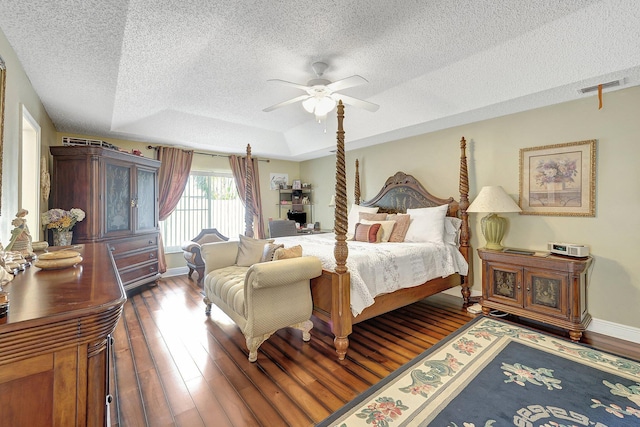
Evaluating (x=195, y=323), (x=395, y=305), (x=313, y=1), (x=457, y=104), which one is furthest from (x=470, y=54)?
(x=195, y=323)

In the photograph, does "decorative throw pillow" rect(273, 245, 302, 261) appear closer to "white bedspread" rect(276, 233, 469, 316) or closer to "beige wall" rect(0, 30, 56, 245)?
"white bedspread" rect(276, 233, 469, 316)

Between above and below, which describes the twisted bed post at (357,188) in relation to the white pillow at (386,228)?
above

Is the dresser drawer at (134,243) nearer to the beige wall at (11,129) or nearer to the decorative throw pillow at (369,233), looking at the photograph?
the beige wall at (11,129)

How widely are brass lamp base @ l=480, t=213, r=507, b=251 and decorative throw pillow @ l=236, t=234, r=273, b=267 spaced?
262 cm

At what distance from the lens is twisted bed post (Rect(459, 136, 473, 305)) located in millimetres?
3592

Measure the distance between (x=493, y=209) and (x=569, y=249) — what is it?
0.74 m

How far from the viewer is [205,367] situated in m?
2.23

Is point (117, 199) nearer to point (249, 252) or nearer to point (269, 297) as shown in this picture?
point (249, 252)

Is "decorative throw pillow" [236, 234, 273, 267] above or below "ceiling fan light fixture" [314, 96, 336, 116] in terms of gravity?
below

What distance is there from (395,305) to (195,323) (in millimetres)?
2144

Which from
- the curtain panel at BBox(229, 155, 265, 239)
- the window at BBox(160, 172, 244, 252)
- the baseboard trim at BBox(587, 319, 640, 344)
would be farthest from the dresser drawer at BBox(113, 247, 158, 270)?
the baseboard trim at BBox(587, 319, 640, 344)

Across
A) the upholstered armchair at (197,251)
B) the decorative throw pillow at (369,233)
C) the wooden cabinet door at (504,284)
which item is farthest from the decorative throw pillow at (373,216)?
the upholstered armchair at (197,251)

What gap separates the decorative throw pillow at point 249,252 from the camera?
3.21 meters

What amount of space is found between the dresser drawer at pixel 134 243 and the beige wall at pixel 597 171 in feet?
14.2
